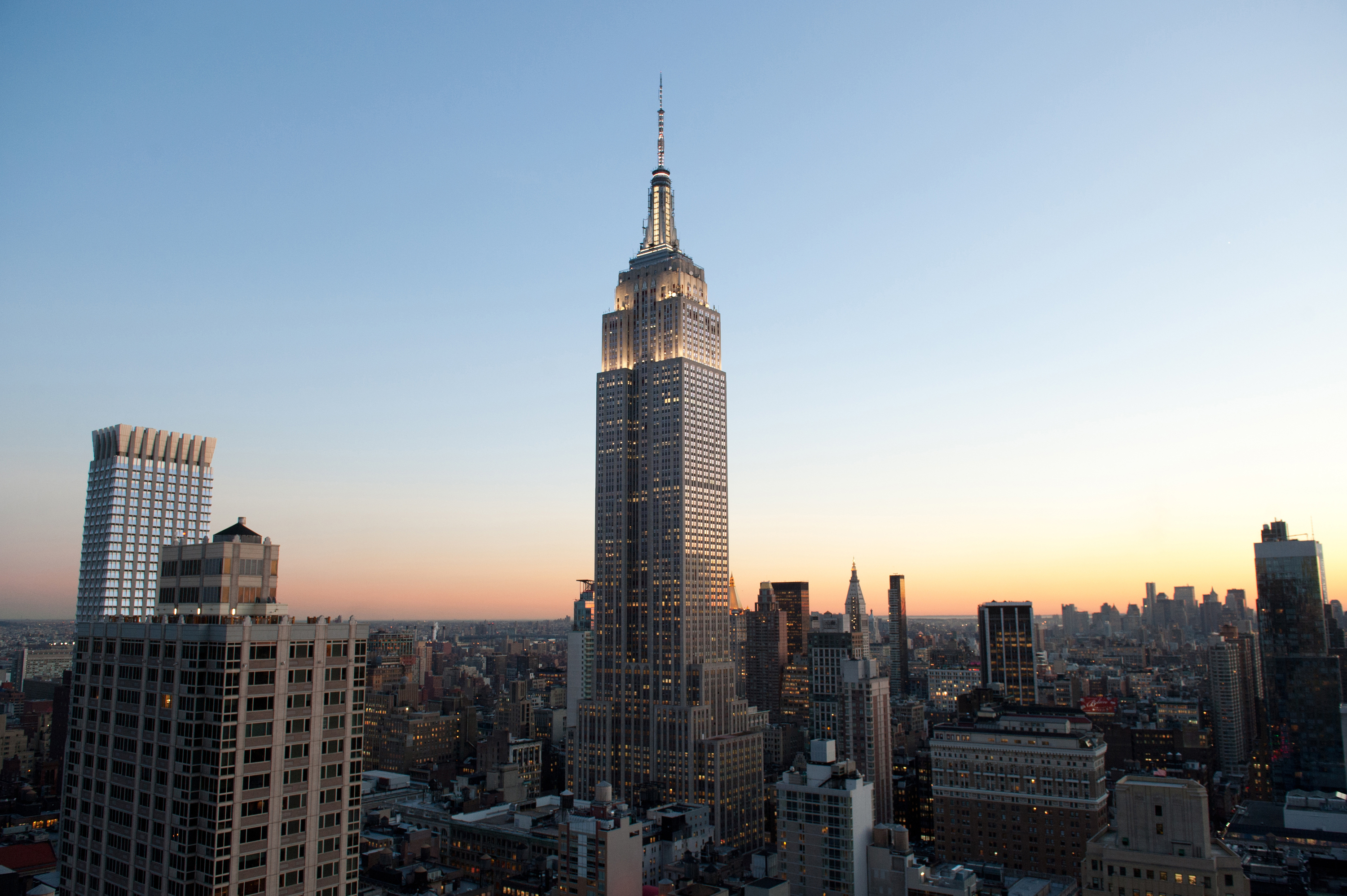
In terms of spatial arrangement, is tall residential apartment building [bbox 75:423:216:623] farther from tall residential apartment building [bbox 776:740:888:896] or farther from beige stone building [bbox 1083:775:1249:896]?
beige stone building [bbox 1083:775:1249:896]

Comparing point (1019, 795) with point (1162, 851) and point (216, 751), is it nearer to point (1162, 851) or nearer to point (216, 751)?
point (1162, 851)

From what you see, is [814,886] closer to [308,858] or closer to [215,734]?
[308,858]

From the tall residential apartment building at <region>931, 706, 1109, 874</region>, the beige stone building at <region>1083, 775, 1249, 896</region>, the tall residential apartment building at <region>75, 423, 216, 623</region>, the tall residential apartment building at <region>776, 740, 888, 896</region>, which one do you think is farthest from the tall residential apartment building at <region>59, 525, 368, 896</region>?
the tall residential apartment building at <region>931, 706, 1109, 874</region>

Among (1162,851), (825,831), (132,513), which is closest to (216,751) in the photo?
(1162,851)

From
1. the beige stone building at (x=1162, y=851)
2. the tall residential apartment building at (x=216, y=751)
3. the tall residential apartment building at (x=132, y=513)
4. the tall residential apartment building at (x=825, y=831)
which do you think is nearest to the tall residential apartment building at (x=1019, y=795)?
the tall residential apartment building at (x=825, y=831)

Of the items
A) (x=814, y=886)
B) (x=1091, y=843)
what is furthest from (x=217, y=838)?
(x=814, y=886)

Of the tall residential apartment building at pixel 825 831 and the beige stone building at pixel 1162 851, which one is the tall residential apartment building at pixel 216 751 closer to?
the beige stone building at pixel 1162 851
